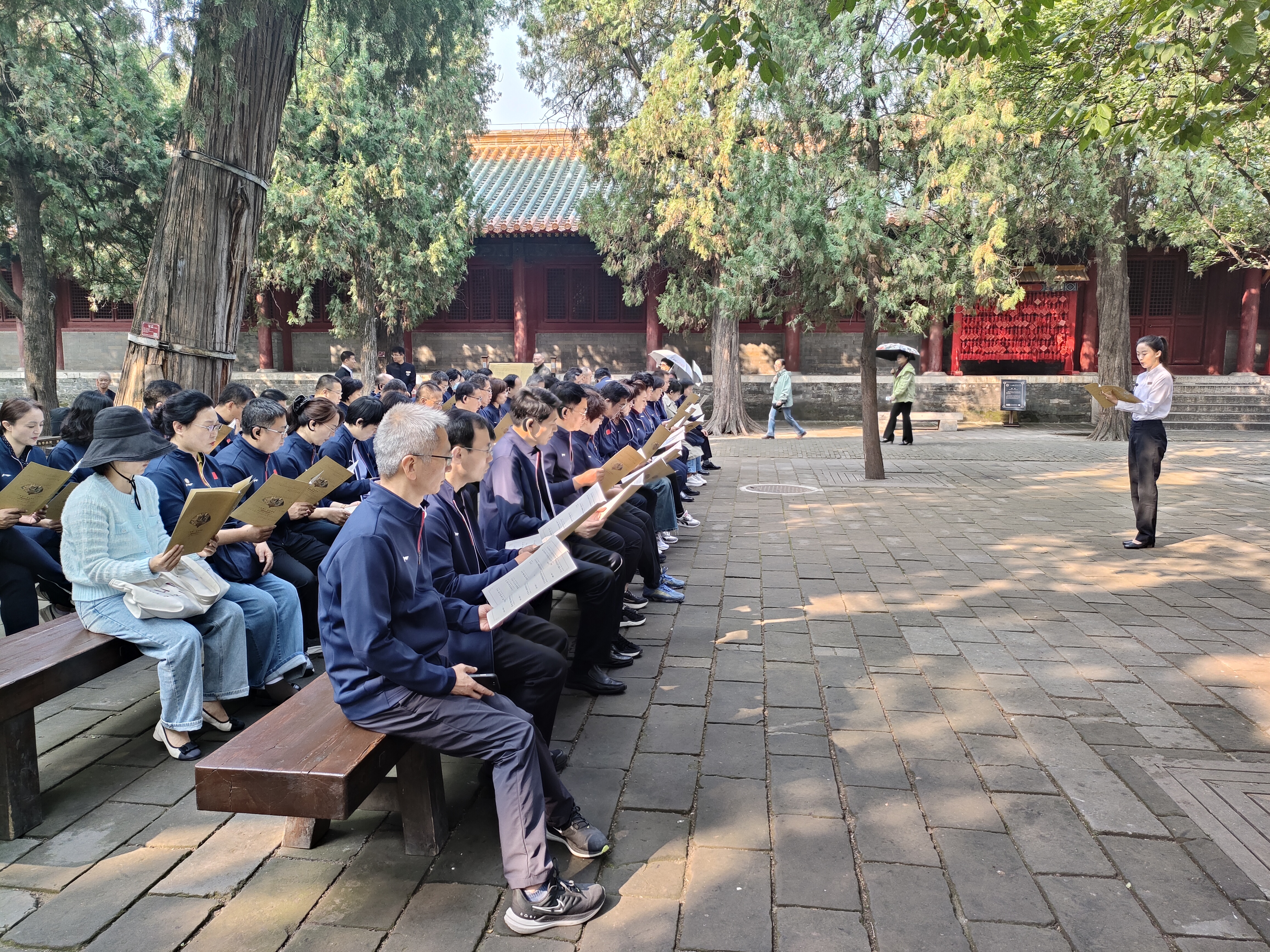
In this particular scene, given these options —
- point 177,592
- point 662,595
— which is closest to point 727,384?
point 662,595

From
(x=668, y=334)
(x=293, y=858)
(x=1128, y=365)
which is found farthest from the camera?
(x=668, y=334)

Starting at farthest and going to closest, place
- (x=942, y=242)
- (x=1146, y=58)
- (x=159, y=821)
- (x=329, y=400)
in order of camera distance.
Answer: (x=942, y=242)
(x=329, y=400)
(x=1146, y=58)
(x=159, y=821)

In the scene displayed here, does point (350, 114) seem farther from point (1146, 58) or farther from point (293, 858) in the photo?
point (293, 858)

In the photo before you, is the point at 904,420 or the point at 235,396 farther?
the point at 904,420

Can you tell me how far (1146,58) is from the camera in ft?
15.6

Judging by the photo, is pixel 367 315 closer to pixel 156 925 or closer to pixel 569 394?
pixel 569 394

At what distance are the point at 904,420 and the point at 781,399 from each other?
2.33m

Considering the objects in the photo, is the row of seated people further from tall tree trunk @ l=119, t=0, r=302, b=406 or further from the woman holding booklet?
tall tree trunk @ l=119, t=0, r=302, b=406

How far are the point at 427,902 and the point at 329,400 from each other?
11.7 ft

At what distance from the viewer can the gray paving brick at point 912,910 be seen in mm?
2482

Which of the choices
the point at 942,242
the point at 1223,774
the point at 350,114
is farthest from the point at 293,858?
the point at 350,114

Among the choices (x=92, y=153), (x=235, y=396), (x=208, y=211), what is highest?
(x=92, y=153)

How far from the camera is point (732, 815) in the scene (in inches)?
125

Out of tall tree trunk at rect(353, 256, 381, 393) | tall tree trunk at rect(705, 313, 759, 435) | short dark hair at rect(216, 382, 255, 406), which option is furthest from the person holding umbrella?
short dark hair at rect(216, 382, 255, 406)
